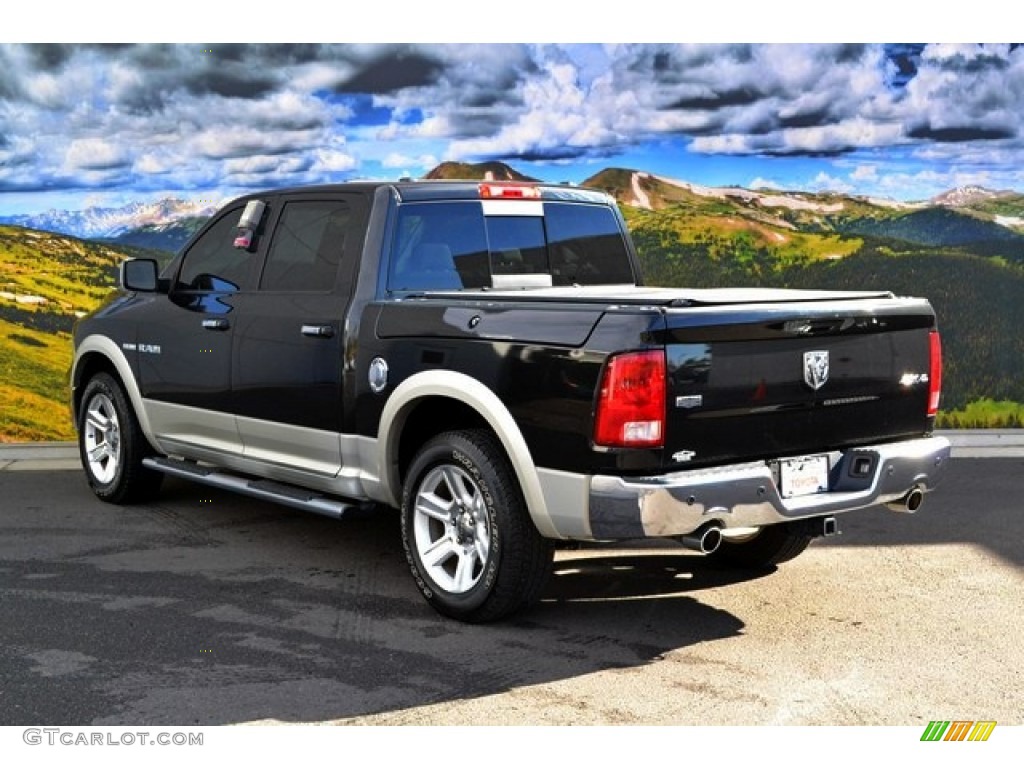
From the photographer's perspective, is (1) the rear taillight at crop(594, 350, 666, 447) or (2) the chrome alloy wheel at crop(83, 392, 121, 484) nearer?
(1) the rear taillight at crop(594, 350, 666, 447)

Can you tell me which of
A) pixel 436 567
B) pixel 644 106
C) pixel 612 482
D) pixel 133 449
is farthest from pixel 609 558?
pixel 644 106

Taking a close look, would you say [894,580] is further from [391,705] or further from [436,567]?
[391,705]

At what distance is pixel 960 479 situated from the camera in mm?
9109

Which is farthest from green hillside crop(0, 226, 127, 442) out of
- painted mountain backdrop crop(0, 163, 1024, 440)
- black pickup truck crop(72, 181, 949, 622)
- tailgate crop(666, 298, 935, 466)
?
tailgate crop(666, 298, 935, 466)

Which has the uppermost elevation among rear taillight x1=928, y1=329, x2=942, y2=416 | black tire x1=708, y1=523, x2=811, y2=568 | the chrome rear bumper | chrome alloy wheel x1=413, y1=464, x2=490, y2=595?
rear taillight x1=928, y1=329, x2=942, y2=416

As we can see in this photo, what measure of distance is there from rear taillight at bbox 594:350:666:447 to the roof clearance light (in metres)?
1.99

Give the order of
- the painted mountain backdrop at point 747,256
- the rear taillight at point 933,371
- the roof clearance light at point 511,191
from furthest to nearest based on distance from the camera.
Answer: the painted mountain backdrop at point 747,256, the roof clearance light at point 511,191, the rear taillight at point 933,371

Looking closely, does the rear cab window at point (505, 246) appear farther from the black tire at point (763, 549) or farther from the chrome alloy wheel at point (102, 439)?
the chrome alloy wheel at point (102, 439)

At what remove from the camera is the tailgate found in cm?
487

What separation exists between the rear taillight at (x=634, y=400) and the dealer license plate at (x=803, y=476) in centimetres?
63

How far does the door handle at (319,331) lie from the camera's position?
6.13 meters

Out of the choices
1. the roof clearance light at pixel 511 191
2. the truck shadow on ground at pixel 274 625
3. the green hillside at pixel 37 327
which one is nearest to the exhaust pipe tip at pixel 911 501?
the truck shadow on ground at pixel 274 625

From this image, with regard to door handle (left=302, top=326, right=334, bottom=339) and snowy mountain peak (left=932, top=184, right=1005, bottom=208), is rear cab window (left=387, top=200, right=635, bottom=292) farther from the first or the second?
snowy mountain peak (left=932, top=184, right=1005, bottom=208)

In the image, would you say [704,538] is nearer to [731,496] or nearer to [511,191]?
[731,496]
